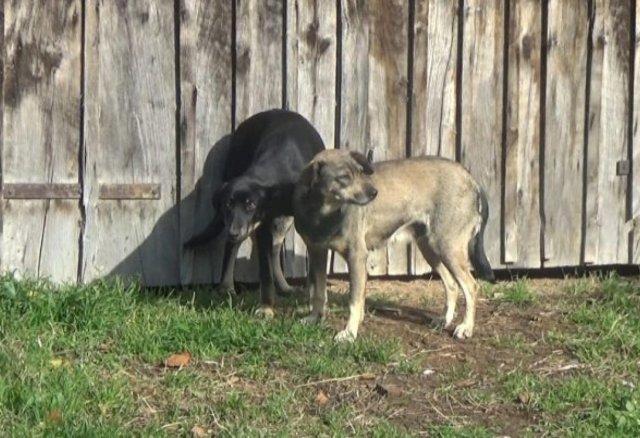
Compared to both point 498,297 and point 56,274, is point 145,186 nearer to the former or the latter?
point 56,274

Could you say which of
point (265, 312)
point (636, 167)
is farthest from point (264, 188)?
point (636, 167)

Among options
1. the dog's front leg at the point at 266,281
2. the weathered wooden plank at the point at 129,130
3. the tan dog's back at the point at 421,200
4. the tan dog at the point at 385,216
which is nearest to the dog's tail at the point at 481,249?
the tan dog at the point at 385,216

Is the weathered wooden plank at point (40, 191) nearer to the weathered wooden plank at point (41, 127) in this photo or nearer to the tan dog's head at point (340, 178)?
the weathered wooden plank at point (41, 127)

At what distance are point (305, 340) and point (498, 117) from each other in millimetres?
2679

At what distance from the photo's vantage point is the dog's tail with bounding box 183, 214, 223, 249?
9070 mm

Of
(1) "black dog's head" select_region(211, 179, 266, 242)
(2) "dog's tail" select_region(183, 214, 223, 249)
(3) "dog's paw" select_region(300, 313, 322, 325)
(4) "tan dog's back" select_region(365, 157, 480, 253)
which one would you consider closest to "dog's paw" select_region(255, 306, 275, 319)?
(3) "dog's paw" select_region(300, 313, 322, 325)

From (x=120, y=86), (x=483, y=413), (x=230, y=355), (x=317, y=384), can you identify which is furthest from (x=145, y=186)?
(x=483, y=413)

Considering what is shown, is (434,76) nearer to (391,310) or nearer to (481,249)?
(481,249)

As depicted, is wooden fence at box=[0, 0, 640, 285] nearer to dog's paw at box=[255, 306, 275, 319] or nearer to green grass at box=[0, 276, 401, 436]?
green grass at box=[0, 276, 401, 436]

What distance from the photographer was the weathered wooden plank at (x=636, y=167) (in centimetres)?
1013

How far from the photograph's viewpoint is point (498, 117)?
9875 mm

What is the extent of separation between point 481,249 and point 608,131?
64.7 inches

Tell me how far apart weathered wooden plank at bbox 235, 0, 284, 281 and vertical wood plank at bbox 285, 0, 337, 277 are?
84 millimetres

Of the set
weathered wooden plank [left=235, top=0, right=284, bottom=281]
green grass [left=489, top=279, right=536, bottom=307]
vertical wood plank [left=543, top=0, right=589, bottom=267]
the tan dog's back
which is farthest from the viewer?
vertical wood plank [left=543, top=0, right=589, bottom=267]
